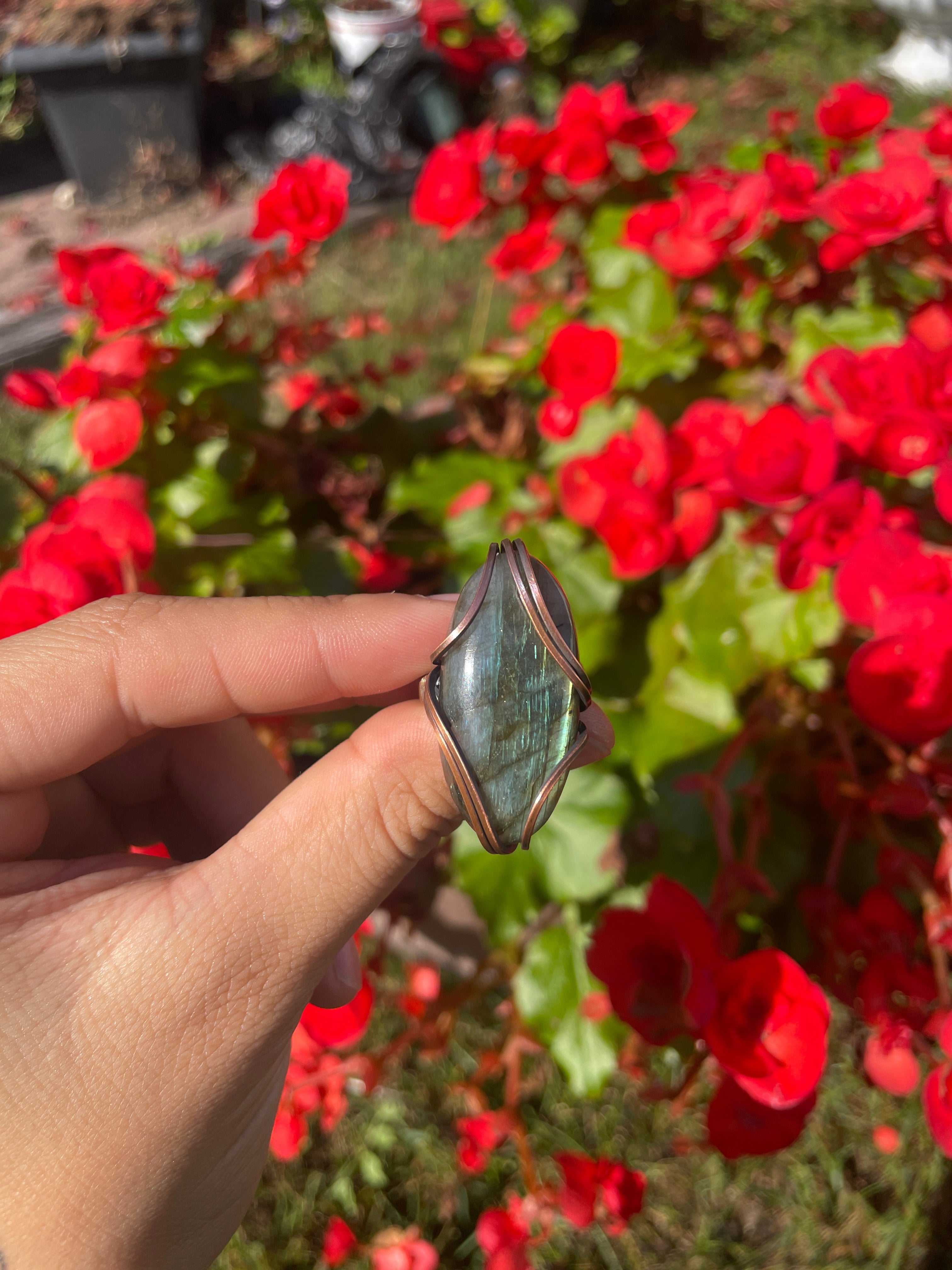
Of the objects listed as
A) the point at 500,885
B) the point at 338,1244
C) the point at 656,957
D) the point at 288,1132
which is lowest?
the point at 338,1244

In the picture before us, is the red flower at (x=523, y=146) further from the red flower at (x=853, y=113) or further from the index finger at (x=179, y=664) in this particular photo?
the index finger at (x=179, y=664)

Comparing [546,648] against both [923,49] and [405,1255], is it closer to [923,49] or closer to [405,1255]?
[405,1255]

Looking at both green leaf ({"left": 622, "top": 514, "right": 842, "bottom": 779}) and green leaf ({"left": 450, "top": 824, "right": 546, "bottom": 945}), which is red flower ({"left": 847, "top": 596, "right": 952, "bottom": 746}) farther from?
green leaf ({"left": 450, "top": 824, "right": 546, "bottom": 945})

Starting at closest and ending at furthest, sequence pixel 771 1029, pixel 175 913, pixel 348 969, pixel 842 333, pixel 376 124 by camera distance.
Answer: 1. pixel 175 913
2. pixel 771 1029
3. pixel 348 969
4. pixel 842 333
5. pixel 376 124

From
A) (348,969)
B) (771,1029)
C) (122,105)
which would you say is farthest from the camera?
(122,105)

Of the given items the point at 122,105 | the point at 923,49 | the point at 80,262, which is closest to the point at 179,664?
the point at 80,262

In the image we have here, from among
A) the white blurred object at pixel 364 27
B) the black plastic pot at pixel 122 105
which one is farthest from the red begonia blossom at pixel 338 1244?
the white blurred object at pixel 364 27

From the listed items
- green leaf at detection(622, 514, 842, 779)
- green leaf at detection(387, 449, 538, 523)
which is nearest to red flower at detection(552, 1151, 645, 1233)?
green leaf at detection(622, 514, 842, 779)

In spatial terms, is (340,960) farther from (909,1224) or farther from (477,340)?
(477,340)
